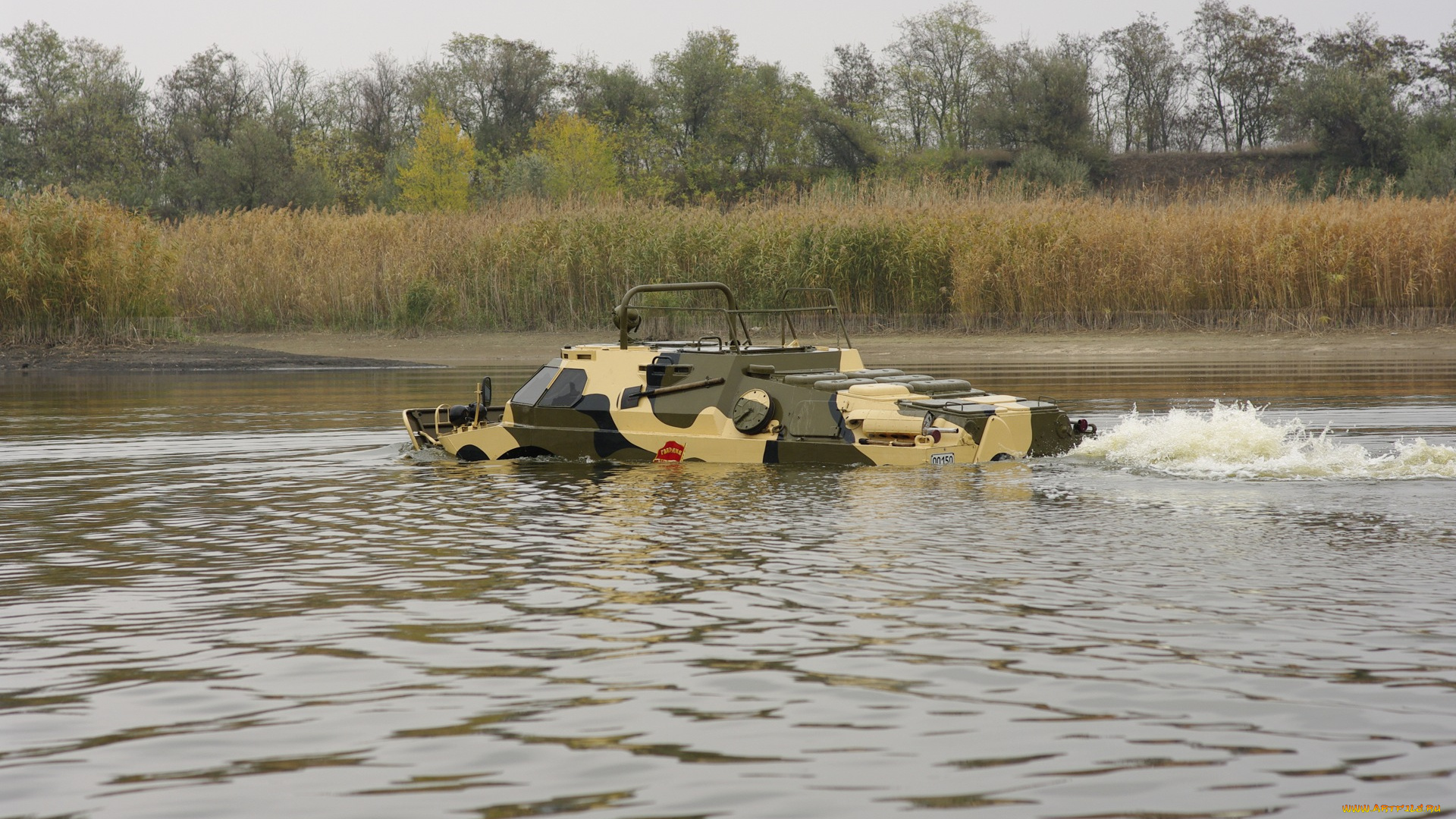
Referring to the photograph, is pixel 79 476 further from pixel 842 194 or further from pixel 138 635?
pixel 842 194

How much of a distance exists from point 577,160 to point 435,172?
6316mm

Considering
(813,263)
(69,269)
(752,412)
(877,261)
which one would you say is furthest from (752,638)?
(69,269)

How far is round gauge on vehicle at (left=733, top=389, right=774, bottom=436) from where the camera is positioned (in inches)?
533

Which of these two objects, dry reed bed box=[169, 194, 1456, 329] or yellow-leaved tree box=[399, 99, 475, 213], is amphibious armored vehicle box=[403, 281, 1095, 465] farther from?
yellow-leaved tree box=[399, 99, 475, 213]

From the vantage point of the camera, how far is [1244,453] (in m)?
12.5

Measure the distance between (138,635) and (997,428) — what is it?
773cm

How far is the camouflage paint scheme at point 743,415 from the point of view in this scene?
→ 1292cm

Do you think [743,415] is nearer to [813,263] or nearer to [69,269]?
[813,263]

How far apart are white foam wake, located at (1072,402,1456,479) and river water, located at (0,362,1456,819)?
41mm

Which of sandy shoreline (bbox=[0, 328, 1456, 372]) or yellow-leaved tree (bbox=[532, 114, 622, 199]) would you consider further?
yellow-leaved tree (bbox=[532, 114, 622, 199])

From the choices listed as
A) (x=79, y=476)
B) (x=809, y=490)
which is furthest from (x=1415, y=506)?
(x=79, y=476)

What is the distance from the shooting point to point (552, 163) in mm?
66312

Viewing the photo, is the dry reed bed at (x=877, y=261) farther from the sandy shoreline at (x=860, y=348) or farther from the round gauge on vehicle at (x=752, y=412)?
the round gauge on vehicle at (x=752, y=412)

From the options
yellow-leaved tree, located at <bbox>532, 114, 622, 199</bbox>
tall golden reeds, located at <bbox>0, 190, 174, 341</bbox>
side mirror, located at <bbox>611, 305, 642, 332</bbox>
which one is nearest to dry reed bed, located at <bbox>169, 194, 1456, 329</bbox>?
tall golden reeds, located at <bbox>0, 190, 174, 341</bbox>
